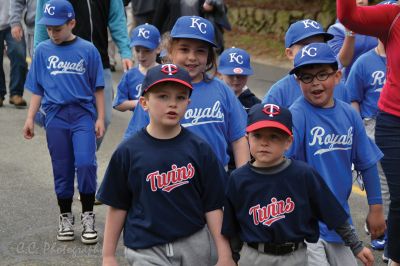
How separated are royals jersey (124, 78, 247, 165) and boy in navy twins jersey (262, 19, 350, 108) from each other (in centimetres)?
33

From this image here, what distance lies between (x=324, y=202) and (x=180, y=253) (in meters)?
0.71

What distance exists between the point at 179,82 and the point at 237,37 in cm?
1511

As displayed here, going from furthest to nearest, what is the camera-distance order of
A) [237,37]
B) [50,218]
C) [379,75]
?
[237,37]
[50,218]
[379,75]

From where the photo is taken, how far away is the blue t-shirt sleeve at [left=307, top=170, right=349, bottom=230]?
14.0 ft

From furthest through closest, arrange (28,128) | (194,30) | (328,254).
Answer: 1. (28,128)
2. (194,30)
3. (328,254)

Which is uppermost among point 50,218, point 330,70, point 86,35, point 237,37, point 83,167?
point 330,70

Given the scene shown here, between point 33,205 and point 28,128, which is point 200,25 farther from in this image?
point 33,205

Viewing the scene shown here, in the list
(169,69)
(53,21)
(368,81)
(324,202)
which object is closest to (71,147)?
(53,21)

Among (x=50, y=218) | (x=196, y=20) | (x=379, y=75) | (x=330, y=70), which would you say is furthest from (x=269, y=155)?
(x=50, y=218)

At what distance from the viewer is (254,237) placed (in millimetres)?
4254

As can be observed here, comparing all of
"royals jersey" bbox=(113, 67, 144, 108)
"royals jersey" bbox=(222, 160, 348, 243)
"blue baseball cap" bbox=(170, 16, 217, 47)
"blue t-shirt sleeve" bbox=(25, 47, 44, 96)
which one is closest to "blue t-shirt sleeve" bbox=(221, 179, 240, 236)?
"royals jersey" bbox=(222, 160, 348, 243)

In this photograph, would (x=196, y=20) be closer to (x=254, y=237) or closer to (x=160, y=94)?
(x=160, y=94)

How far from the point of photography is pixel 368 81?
21.9ft

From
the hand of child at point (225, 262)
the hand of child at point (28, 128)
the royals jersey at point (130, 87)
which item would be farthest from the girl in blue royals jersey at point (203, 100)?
the royals jersey at point (130, 87)
